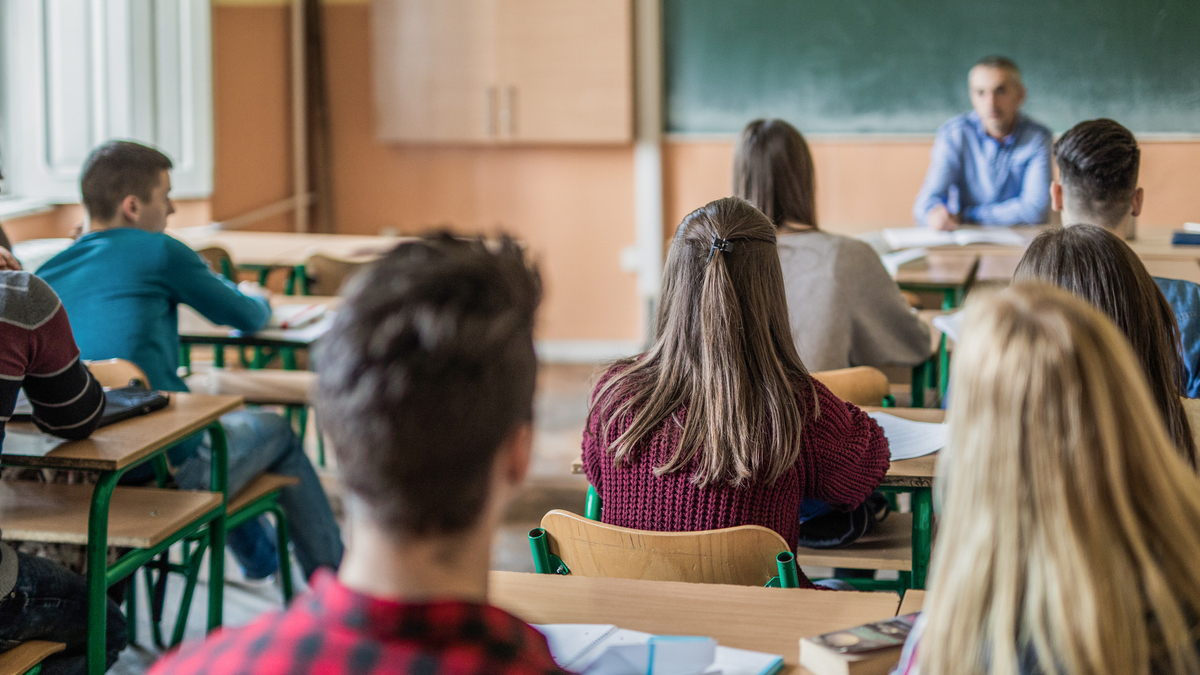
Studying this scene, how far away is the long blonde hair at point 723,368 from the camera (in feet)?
5.34

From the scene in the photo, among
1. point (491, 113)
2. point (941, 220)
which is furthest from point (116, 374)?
point (491, 113)

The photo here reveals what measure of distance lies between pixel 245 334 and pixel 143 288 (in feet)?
1.77

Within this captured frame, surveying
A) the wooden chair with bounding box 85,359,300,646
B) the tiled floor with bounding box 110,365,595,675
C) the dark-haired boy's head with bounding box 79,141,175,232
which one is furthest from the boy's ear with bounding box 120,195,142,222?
the tiled floor with bounding box 110,365,595,675

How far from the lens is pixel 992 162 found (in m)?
4.21

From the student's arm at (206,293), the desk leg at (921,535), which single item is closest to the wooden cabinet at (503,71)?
the student's arm at (206,293)

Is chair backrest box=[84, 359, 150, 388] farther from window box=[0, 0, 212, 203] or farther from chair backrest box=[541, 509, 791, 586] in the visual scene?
window box=[0, 0, 212, 203]

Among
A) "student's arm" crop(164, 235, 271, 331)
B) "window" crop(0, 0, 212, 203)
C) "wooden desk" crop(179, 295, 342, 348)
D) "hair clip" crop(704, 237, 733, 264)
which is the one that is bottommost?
"wooden desk" crop(179, 295, 342, 348)

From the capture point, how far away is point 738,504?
1.66m

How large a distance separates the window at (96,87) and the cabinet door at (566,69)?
153 cm

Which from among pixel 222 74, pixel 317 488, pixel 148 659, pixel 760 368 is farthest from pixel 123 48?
pixel 760 368

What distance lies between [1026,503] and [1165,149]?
4.54 meters

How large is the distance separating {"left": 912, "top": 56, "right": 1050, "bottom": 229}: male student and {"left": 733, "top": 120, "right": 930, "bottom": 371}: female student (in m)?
1.37

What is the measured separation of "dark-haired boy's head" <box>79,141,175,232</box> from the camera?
106 inches

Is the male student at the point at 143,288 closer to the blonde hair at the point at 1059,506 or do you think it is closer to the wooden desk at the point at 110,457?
the wooden desk at the point at 110,457
